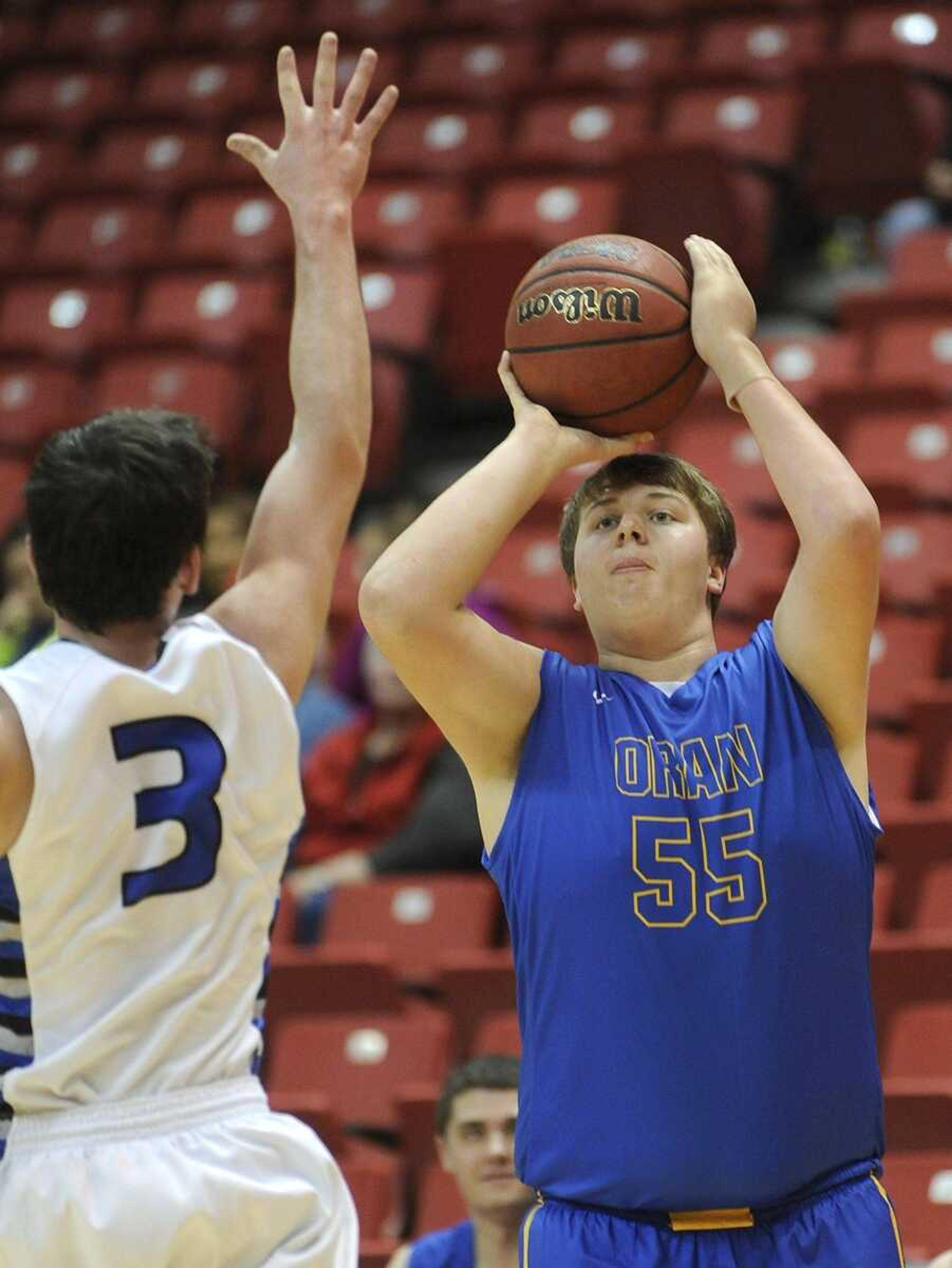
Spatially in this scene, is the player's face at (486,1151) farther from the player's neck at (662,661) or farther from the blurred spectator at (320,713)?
the blurred spectator at (320,713)

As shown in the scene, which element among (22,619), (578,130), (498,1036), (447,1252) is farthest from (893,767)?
(578,130)

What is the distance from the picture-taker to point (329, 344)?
9.67ft

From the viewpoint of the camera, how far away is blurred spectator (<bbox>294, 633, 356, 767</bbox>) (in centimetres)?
654

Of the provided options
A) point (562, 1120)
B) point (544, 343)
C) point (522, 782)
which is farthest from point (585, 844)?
point (544, 343)

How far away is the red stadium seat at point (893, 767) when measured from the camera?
5848mm

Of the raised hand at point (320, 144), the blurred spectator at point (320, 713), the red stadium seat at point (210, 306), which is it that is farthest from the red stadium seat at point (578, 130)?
the raised hand at point (320, 144)

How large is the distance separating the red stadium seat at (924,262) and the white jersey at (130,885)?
20.3 feet

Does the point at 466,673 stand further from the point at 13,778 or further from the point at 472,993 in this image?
the point at 472,993

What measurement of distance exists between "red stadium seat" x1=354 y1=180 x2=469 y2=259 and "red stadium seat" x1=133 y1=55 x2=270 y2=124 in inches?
65.2

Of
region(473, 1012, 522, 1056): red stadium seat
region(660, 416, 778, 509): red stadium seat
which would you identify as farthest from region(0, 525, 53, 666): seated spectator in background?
region(660, 416, 778, 509): red stadium seat

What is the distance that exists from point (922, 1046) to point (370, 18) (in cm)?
814

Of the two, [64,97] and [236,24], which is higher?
[236,24]

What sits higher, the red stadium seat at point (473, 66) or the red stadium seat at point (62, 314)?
the red stadium seat at point (473, 66)

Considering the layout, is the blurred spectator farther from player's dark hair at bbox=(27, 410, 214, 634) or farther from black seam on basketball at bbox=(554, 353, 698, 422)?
player's dark hair at bbox=(27, 410, 214, 634)
